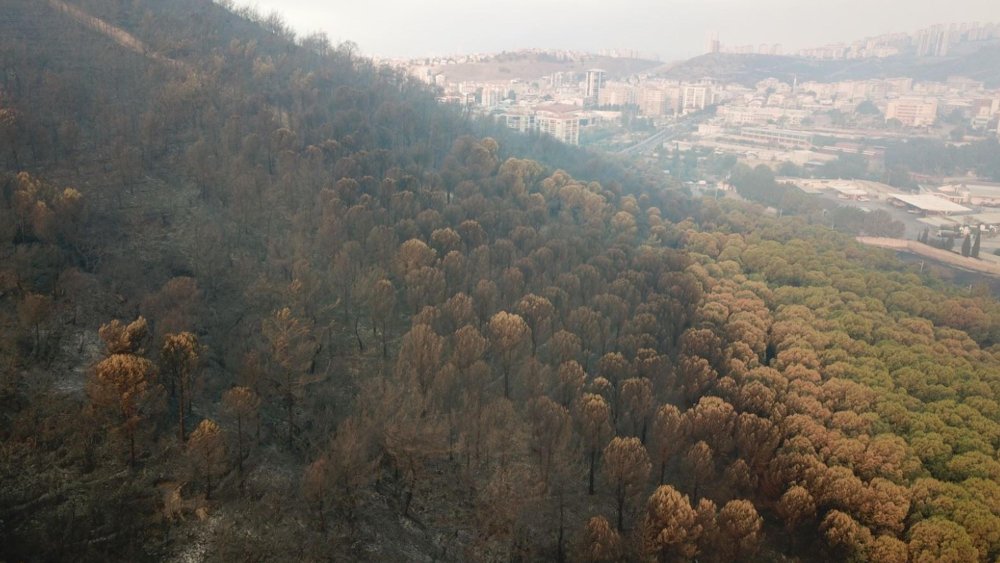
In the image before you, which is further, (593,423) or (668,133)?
(668,133)

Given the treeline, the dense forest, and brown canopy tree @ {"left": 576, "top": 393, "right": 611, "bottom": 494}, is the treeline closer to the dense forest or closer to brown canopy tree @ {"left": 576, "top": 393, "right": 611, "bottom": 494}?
the dense forest

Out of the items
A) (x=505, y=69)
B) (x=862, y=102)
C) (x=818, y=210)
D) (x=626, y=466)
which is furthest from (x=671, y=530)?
(x=505, y=69)

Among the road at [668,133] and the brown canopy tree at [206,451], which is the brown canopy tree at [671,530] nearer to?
the brown canopy tree at [206,451]

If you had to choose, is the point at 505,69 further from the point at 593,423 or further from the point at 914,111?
the point at 593,423

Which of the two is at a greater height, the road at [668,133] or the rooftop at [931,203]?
the road at [668,133]

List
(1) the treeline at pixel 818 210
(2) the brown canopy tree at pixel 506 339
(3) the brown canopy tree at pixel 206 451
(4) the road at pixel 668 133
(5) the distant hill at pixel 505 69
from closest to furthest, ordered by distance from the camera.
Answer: (3) the brown canopy tree at pixel 206 451
(2) the brown canopy tree at pixel 506 339
(1) the treeline at pixel 818 210
(4) the road at pixel 668 133
(5) the distant hill at pixel 505 69

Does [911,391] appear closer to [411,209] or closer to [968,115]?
[411,209]

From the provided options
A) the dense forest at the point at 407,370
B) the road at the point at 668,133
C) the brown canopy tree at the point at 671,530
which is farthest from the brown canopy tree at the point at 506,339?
the road at the point at 668,133

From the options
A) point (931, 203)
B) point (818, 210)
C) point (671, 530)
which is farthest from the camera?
point (931, 203)

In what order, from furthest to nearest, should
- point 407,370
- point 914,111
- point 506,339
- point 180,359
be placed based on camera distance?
point 914,111, point 506,339, point 407,370, point 180,359

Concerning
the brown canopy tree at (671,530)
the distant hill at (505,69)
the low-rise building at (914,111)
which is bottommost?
the brown canopy tree at (671,530)
